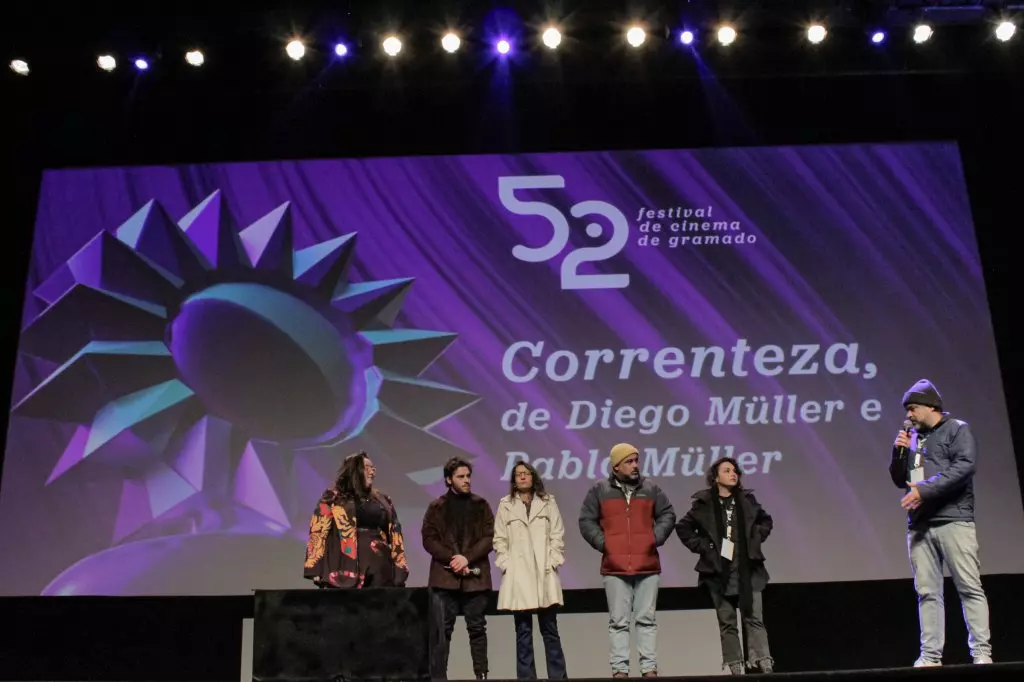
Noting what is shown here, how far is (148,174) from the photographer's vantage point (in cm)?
694

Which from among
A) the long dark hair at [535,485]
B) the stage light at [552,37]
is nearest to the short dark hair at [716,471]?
the long dark hair at [535,485]

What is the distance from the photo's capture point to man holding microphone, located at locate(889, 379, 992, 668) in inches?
184

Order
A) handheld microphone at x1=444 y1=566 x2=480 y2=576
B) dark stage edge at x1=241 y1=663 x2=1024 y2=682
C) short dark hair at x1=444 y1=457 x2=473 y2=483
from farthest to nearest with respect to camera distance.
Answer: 1. short dark hair at x1=444 y1=457 x2=473 y2=483
2. handheld microphone at x1=444 y1=566 x2=480 y2=576
3. dark stage edge at x1=241 y1=663 x2=1024 y2=682

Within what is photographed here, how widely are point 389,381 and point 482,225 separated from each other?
4.08 ft

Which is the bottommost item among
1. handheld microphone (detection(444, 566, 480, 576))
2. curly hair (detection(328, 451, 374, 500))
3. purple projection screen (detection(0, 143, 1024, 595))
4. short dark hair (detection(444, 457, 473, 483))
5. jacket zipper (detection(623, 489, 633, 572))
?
handheld microphone (detection(444, 566, 480, 576))

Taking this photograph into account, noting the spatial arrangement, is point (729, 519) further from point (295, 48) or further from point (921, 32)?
point (295, 48)

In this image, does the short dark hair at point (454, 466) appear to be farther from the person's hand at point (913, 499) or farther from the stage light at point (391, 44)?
the stage light at point (391, 44)

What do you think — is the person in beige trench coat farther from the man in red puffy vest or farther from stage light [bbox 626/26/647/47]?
stage light [bbox 626/26/647/47]

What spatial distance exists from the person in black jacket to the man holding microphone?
2.44ft

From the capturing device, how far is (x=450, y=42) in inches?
271

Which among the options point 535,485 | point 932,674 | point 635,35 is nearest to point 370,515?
point 535,485

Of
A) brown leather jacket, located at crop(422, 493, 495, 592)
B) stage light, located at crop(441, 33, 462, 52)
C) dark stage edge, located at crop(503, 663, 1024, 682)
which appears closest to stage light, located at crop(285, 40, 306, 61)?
stage light, located at crop(441, 33, 462, 52)

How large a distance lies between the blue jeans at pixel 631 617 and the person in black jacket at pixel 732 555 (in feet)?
1.02

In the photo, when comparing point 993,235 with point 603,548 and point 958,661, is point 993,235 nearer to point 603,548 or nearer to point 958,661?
point 958,661
